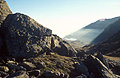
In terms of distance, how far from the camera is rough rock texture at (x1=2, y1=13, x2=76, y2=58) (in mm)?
22078

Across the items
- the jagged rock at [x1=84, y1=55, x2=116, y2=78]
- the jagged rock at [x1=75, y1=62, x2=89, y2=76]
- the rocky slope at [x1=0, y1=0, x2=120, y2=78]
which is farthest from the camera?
the jagged rock at [x1=75, y1=62, x2=89, y2=76]

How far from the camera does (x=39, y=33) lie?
27219 millimetres

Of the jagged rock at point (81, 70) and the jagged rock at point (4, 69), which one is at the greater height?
the jagged rock at point (4, 69)

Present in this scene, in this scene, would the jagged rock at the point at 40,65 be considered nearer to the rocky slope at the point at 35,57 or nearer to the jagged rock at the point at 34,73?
the rocky slope at the point at 35,57

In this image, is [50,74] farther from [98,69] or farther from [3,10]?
[3,10]

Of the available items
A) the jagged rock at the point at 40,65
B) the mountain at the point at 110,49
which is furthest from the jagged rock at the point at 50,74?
the mountain at the point at 110,49

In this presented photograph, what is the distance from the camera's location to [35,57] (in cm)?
2233

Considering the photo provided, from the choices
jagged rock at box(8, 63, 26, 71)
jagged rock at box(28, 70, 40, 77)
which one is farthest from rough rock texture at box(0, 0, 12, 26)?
jagged rock at box(28, 70, 40, 77)

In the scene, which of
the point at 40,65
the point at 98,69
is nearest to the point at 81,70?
the point at 98,69

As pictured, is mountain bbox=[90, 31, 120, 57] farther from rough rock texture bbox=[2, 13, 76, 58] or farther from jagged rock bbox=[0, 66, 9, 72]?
jagged rock bbox=[0, 66, 9, 72]

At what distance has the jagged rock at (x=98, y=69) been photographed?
18.6 metres

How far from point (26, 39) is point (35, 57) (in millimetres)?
5487

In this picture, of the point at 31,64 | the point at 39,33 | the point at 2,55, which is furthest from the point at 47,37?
the point at 2,55

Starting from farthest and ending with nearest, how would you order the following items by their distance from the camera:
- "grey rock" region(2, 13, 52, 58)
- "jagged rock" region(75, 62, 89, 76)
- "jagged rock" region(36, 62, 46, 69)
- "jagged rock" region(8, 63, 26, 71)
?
"grey rock" region(2, 13, 52, 58), "jagged rock" region(75, 62, 89, 76), "jagged rock" region(36, 62, 46, 69), "jagged rock" region(8, 63, 26, 71)
